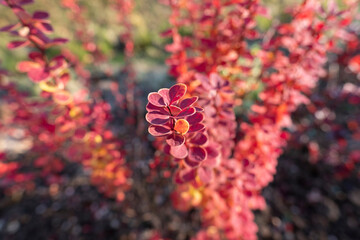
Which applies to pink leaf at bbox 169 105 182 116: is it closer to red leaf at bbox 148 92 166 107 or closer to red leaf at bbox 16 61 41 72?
red leaf at bbox 148 92 166 107

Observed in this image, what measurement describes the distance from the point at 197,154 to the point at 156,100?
29 centimetres

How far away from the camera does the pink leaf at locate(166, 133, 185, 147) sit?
79cm

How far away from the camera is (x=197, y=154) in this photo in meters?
0.91

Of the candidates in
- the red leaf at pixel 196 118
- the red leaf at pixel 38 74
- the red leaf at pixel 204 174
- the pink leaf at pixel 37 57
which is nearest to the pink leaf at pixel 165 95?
the red leaf at pixel 196 118

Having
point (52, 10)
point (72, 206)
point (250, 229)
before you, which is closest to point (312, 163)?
point (250, 229)

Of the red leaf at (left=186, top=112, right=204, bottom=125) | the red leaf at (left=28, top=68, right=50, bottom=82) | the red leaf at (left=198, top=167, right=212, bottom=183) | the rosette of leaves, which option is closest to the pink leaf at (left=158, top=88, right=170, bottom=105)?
the rosette of leaves

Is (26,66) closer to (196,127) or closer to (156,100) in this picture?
(156,100)

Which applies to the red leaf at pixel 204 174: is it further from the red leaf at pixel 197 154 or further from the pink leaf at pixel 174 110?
the pink leaf at pixel 174 110

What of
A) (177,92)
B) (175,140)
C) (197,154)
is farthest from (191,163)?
(177,92)

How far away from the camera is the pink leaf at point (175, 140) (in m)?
0.79

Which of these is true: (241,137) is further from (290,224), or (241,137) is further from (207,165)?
(290,224)

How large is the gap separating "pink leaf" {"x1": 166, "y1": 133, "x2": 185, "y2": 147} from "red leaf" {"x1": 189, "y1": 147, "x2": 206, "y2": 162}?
13 centimetres

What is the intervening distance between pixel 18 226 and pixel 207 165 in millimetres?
2748

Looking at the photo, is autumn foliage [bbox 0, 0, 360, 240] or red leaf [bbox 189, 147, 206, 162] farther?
autumn foliage [bbox 0, 0, 360, 240]
